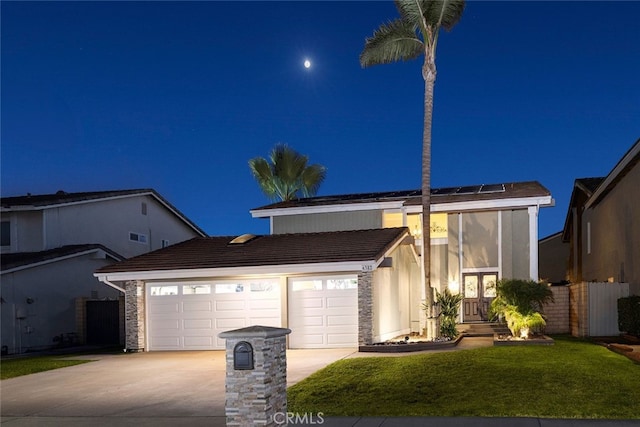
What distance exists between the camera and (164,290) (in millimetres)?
20438

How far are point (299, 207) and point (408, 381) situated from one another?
13.4m

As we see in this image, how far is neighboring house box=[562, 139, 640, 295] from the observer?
1828 cm

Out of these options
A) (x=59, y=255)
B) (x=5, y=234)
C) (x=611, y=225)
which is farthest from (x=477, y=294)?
(x=5, y=234)

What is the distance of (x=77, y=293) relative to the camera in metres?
25.3

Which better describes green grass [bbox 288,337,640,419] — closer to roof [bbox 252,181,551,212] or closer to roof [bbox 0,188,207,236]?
roof [bbox 252,181,551,212]

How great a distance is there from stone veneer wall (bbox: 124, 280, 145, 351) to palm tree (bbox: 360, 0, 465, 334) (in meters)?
8.89

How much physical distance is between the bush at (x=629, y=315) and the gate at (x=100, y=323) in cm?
1745

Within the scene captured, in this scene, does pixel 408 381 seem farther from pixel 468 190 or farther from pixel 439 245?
pixel 468 190

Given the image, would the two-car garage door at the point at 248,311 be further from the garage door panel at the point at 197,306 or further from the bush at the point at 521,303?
the bush at the point at 521,303

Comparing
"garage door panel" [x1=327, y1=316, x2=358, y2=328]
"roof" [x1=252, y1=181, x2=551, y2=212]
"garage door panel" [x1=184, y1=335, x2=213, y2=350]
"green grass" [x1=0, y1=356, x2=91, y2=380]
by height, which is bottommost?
"green grass" [x1=0, y1=356, x2=91, y2=380]

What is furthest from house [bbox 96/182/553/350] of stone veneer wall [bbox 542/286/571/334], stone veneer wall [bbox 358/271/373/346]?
stone veneer wall [bbox 542/286/571/334]

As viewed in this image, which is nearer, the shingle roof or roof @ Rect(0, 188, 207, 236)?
the shingle roof

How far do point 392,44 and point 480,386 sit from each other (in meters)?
11.4

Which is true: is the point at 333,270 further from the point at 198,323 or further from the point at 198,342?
the point at 198,342
